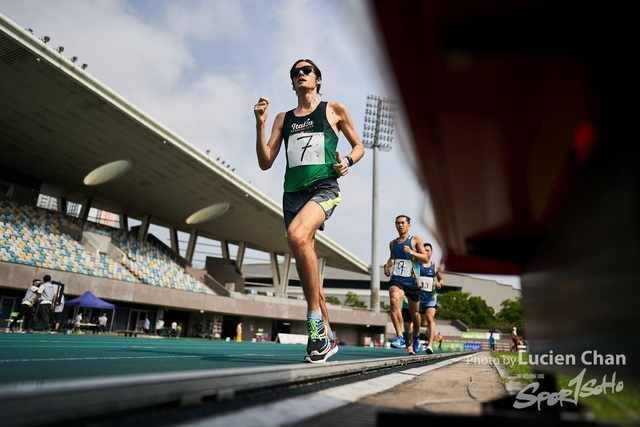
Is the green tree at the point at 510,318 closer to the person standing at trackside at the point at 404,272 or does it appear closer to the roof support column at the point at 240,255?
the roof support column at the point at 240,255

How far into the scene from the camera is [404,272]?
302 inches

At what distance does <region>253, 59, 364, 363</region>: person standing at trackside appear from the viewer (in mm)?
3131

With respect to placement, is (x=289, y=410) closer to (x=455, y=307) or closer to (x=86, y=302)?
(x=86, y=302)

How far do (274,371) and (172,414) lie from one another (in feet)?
2.40

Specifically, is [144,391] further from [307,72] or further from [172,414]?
[307,72]

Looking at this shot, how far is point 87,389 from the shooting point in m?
1.08

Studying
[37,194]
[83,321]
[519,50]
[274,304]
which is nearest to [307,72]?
[519,50]

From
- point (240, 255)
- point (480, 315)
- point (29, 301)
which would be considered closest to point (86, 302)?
point (29, 301)

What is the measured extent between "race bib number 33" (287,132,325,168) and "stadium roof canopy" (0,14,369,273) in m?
17.9

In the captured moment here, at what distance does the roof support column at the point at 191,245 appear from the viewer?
3912 centimetres

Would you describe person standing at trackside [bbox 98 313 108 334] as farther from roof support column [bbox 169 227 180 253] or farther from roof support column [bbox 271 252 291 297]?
roof support column [bbox 271 252 291 297]

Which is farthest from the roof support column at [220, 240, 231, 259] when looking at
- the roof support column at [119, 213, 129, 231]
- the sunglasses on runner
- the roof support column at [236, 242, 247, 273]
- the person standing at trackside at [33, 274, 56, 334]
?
the sunglasses on runner

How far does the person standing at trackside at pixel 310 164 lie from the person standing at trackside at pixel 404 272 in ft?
13.1

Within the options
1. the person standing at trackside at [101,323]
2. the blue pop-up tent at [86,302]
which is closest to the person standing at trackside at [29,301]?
the blue pop-up tent at [86,302]
